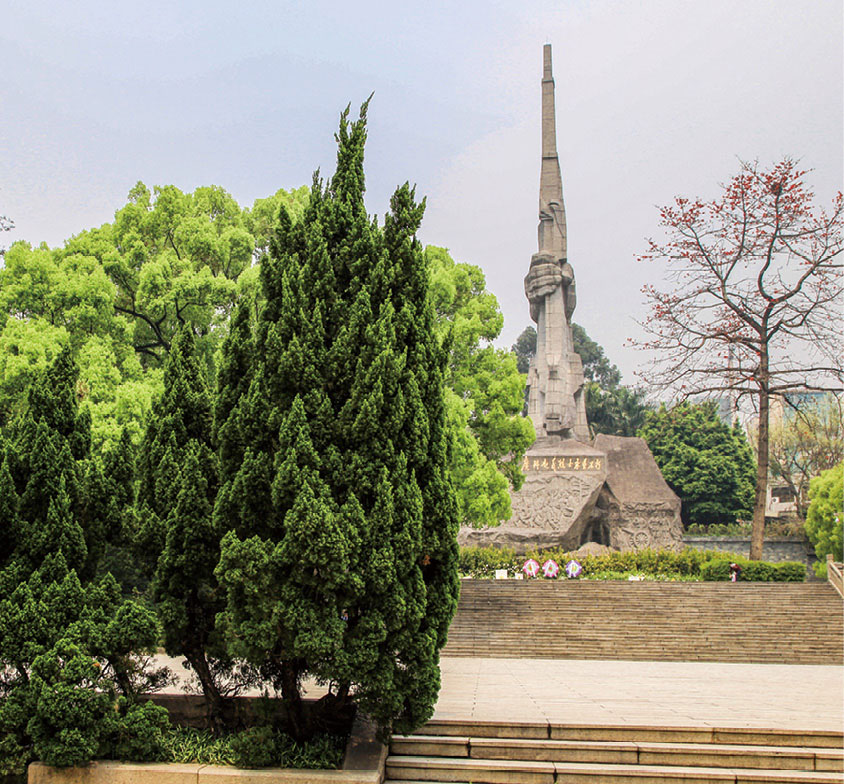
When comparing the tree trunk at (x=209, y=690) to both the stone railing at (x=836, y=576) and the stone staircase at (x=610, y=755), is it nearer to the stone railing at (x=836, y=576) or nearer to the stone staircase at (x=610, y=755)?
the stone staircase at (x=610, y=755)

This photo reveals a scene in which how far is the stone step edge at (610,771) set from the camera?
5664mm

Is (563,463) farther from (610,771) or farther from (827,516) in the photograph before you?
(610,771)

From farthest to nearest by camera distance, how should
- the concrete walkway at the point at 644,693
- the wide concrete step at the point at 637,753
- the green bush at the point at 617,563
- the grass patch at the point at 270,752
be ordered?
the green bush at the point at 617,563
the concrete walkway at the point at 644,693
the wide concrete step at the point at 637,753
the grass patch at the point at 270,752

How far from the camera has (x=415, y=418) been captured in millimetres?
5777

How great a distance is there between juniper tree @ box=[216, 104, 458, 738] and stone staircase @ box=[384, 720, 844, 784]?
0.52 meters

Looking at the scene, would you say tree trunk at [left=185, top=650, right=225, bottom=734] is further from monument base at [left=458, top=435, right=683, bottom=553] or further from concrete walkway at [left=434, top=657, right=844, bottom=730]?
monument base at [left=458, top=435, right=683, bottom=553]

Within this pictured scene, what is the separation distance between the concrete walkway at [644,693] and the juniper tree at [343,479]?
4.65 feet

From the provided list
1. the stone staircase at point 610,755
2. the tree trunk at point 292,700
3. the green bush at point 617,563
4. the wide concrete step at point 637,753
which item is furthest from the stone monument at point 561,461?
the tree trunk at point 292,700

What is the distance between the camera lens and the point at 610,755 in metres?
5.91

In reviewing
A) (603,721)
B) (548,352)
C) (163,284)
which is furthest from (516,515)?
(603,721)

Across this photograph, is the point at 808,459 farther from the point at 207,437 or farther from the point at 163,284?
the point at 207,437

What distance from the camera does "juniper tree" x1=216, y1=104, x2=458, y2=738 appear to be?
17.5ft

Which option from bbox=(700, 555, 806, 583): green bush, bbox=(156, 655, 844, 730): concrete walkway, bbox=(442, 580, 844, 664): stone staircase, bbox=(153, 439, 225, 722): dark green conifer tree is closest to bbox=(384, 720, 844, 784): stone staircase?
bbox=(156, 655, 844, 730): concrete walkway

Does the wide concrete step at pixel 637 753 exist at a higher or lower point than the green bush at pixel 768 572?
higher
